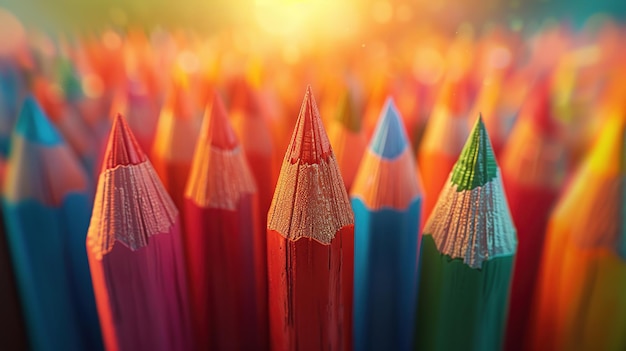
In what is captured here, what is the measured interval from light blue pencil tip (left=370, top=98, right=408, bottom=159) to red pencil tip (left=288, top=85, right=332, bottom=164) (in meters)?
0.06

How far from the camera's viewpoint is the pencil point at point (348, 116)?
1.04ft

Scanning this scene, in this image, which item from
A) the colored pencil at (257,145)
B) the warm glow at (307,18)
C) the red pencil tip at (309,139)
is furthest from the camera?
the warm glow at (307,18)

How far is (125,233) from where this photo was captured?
0.23m

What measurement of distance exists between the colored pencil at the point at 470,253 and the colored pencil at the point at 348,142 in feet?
0.26

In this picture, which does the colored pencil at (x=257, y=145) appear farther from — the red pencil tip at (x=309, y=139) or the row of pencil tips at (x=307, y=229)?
the red pencil tip at (x=309, y=139)

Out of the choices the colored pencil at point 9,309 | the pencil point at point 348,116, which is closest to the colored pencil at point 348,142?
the pencil point at point 348,116

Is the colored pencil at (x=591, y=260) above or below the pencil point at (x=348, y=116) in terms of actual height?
below

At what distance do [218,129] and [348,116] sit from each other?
0.30 feet

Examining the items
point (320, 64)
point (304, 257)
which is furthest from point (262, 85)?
point (304, 257)

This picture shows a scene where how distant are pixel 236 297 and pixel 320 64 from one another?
33cm

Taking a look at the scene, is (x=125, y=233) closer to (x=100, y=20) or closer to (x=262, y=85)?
(x=262, y=85)

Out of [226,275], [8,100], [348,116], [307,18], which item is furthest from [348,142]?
[8,100]

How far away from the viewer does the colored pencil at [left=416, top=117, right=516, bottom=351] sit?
233 millimetres

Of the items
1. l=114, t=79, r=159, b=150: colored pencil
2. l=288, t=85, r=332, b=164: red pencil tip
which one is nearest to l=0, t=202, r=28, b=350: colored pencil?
l=114, t=79, r=159, b=150: colored pencil
